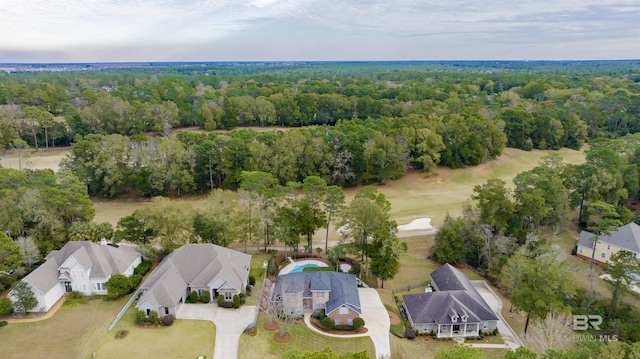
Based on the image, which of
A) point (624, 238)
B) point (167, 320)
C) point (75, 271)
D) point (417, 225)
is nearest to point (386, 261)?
point (417, 225)

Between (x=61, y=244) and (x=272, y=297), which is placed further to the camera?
(x=61, y=244)

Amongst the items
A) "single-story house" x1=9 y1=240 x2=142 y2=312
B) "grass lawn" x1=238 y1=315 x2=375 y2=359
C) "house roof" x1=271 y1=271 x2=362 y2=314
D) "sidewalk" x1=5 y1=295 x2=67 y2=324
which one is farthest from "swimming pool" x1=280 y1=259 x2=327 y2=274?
"sidewalk" x1=5 y1=295 x2=67 y2=324

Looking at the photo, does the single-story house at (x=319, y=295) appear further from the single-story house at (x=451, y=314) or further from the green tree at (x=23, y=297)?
the green tree at (x=23, y=297)

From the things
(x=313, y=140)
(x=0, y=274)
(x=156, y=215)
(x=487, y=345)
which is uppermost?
(x=313, y=140)

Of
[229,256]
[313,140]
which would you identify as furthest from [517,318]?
[313,140]

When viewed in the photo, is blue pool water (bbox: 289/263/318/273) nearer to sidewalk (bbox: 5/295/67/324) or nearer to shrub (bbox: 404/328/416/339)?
shrub (bbox: 404/328/416/339)

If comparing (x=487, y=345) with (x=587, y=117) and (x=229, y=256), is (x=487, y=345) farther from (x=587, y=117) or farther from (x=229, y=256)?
(x=587, y=117)

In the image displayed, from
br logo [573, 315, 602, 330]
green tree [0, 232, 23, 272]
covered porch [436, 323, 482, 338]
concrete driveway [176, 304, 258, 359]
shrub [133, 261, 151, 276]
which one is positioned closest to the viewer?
concrete driveway [176, 304, 258, 359]
